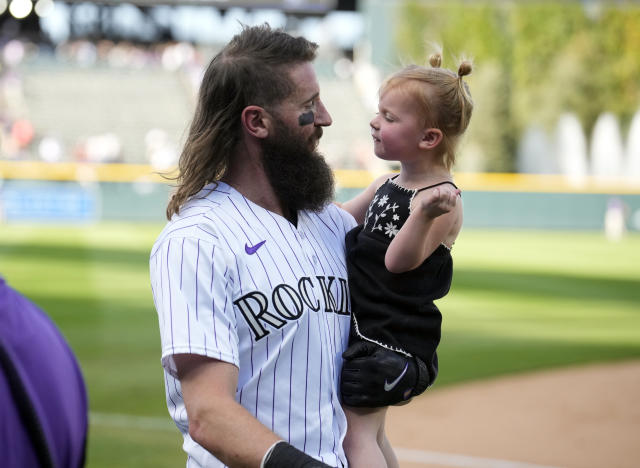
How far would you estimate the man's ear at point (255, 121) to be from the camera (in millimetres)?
2402

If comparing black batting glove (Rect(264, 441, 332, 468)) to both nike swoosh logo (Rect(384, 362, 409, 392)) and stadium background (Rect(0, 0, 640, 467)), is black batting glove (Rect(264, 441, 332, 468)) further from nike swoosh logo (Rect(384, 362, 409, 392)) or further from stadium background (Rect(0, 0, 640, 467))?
stadium background (Rect(0, 0, 640, 467))

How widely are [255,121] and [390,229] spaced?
0.54m

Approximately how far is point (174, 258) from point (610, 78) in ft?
159

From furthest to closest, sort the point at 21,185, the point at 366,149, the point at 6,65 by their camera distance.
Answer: the point at 6,65, the point at 366,149, the point at 21,185

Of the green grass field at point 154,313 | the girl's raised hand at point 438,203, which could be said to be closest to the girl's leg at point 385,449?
the girl's raised hand at point 438,203

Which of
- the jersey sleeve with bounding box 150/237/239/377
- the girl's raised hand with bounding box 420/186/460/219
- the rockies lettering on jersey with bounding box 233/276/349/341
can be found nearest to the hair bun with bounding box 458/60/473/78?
the girl's raised hand with bounding box 420/186/460/219

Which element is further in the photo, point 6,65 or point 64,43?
point 64,43

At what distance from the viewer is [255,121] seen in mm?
2420

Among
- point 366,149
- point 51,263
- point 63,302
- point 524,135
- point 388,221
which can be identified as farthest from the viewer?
point 524,135

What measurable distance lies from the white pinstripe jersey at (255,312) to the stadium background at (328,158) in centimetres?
59

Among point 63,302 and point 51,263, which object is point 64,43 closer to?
point 51,263

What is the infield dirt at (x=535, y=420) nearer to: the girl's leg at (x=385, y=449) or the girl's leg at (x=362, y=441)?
the girl's leg at (x=385, y=449)

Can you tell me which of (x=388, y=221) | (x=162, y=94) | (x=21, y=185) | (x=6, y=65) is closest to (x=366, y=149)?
(x=162, y=94)

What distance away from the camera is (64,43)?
37.0 metres
